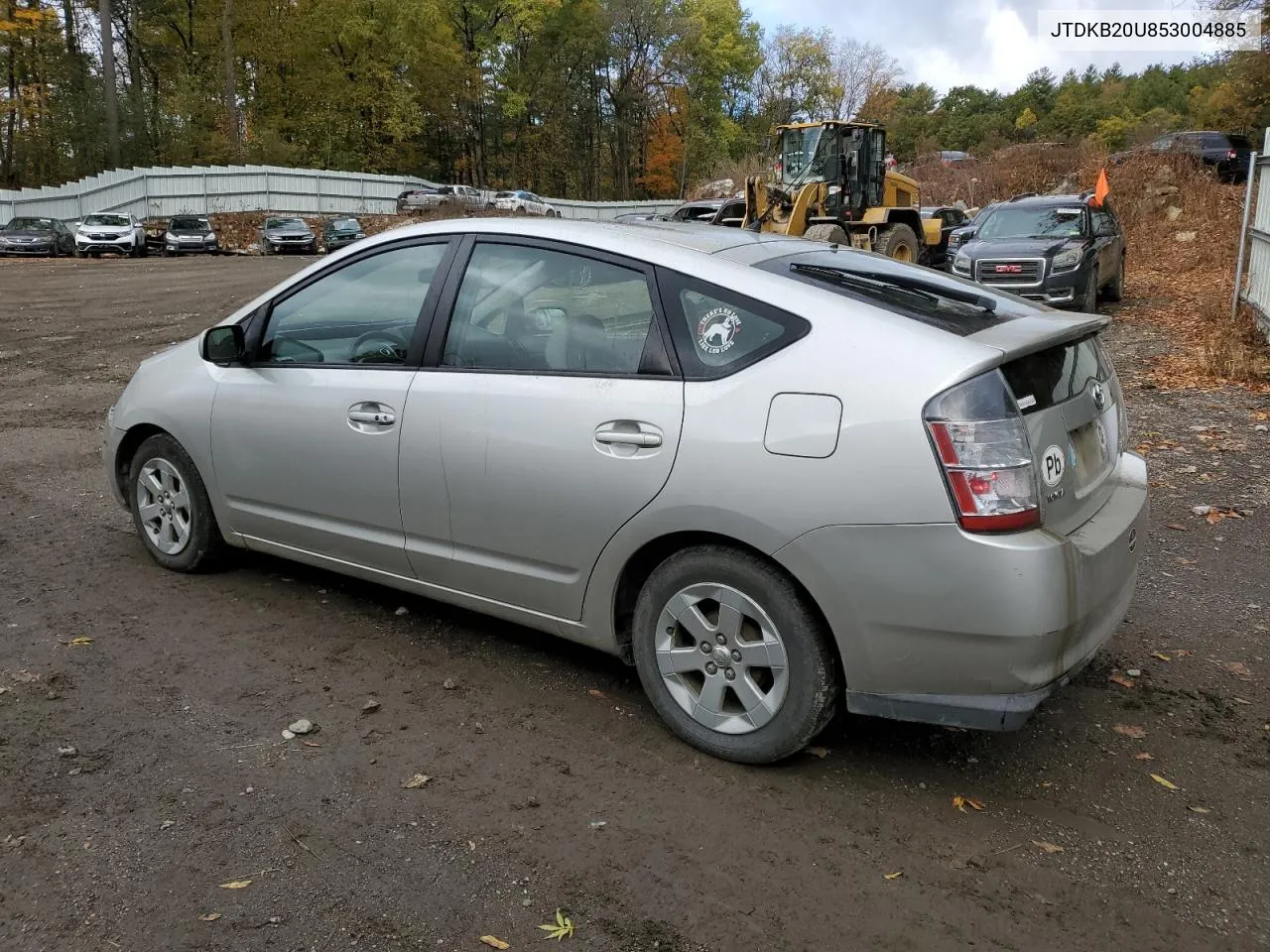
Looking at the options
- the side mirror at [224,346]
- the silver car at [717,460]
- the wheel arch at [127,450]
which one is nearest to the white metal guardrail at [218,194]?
the wheel arch at [127,450]

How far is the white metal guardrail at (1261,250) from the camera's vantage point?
1129 cm

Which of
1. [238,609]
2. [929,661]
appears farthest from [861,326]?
[238,609]

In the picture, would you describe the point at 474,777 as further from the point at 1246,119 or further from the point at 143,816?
the point at 1246,119

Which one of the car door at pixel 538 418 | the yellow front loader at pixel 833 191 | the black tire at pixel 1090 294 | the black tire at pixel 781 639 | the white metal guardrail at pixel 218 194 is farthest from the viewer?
the white metal guardrail at pixel 218 194

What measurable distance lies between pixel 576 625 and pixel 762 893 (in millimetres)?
1242

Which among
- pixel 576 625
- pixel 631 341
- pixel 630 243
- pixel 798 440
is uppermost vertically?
pixel 630 243

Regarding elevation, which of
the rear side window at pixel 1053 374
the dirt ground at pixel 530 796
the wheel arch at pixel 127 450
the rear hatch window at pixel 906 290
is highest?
the rear hatch window at pixel 906 290

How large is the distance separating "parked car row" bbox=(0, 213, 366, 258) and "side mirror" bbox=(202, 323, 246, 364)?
29605 mm

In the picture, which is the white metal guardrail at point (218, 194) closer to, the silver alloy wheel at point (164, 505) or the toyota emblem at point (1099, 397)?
the silver alloy wheel at point (164, 505)

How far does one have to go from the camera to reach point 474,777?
339cm

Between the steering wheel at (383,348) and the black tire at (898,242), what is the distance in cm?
1649

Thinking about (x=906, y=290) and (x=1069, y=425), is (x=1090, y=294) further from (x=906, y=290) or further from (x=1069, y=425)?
(x=1069, y=425)

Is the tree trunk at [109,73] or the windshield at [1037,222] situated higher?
the tree trunk at [109,73]

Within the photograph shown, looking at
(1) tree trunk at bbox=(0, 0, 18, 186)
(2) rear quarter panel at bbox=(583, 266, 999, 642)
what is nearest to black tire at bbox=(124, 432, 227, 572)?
(2) rear quarter panel at bbox=(583, 266, 999, 642)
